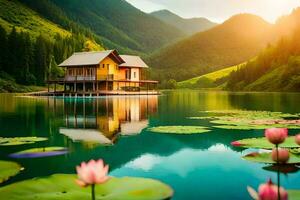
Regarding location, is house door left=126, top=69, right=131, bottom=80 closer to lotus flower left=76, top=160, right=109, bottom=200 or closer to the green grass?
lotus flower left=76, top=160, right=109, bottom=200

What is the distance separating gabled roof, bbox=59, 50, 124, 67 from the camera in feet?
207

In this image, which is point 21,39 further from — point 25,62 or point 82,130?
point 82,130

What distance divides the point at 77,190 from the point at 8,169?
2593mm

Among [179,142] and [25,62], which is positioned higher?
[25,62]

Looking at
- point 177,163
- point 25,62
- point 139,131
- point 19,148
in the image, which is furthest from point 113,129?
point 25,62

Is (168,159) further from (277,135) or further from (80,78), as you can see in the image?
(80,78)

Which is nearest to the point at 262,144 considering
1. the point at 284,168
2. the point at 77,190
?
the point at 284,168

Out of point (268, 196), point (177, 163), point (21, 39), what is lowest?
point (177, 163)

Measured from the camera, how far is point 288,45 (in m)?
132

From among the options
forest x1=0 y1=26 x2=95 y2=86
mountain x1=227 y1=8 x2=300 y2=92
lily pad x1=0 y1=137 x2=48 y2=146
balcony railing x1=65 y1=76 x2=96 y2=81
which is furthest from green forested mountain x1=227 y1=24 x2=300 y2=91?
lily pad x1=0 y1=137 x2=48 y2=146

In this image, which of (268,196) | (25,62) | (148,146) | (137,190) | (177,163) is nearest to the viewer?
(268,196)

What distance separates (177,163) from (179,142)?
336 cm

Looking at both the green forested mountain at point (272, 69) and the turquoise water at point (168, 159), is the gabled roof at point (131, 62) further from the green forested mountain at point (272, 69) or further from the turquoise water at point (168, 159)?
the turquoise water at point (168, 159)

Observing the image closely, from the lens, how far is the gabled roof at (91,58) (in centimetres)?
6319
